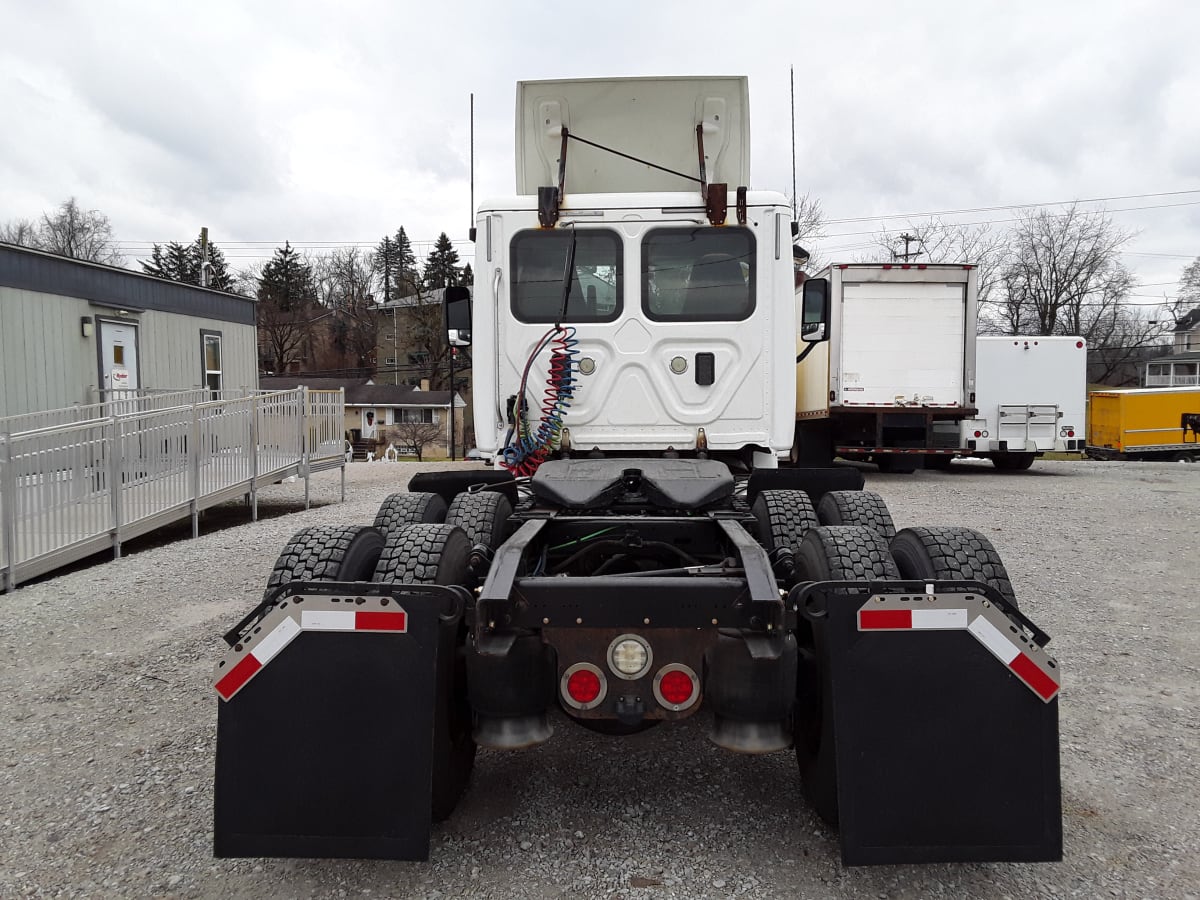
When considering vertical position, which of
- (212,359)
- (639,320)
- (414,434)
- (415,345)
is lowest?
(414,434)

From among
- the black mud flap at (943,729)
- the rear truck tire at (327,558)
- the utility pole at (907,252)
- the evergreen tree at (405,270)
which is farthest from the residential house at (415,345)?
the black mud flap at (943,729)

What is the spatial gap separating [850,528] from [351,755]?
5.74ft

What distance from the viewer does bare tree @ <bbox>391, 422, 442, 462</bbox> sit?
5025cm

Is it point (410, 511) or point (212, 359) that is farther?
point (212, 359)

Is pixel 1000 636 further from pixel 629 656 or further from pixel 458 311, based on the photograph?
pixel 458 311

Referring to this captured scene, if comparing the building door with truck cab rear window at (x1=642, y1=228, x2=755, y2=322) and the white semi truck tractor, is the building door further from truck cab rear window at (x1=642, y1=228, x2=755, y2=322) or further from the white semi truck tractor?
the white semi truck tractor

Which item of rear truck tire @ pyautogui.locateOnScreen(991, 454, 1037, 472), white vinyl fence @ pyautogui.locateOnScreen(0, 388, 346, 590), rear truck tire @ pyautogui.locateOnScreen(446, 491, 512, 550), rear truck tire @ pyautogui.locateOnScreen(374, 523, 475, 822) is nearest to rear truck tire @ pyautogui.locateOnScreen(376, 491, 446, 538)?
rear truck tire @ pyautogui.locateOnScreen(446, 491, 512, 550)

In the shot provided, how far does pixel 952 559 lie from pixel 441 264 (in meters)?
65.9

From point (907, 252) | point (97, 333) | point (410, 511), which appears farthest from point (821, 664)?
point (907, 252)

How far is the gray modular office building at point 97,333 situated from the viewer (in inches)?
439

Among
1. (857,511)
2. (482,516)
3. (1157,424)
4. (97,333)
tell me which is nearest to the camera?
(482,516)

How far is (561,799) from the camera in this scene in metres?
2.95

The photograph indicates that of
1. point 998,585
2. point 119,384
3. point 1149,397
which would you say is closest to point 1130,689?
point 998,585

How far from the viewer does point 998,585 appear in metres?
2.68
